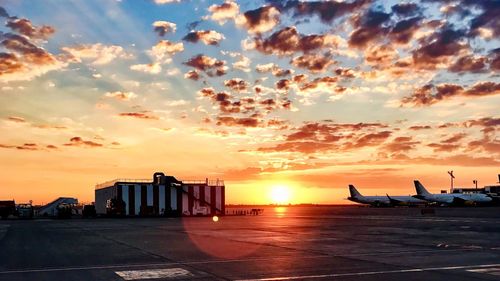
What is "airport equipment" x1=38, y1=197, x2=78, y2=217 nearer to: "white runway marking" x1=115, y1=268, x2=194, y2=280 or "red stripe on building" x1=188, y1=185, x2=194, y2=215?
"red stripe on building" x1=188, y1=185, x2=194, y2=215

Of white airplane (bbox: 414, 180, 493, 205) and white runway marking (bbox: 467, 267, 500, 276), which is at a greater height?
white runway marking (bbox: 467, 267, 500, 276)

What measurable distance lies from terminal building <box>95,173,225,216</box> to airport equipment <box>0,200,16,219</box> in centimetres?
1869

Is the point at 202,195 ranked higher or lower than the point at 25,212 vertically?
higher

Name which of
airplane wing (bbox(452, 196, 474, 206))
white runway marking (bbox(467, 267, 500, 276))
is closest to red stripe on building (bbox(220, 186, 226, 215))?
airplane wing (bbox(452, 196, 474, 206))

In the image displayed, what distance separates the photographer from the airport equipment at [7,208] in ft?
334

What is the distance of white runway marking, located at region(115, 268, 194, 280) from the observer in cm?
1653

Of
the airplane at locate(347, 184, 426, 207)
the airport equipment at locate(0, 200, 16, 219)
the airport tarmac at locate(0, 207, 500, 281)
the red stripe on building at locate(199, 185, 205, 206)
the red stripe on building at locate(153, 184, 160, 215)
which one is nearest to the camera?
the airport tarmac at locate(0, 207, 500, 281)

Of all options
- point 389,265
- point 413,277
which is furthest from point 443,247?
point 413,277

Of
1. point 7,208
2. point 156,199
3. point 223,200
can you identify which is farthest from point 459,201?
point 7,208

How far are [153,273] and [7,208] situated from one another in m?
97.7

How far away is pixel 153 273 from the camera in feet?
57.0

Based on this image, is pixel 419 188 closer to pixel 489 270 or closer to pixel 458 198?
pixel 458 198

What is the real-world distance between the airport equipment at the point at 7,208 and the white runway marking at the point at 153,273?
95274 millimetres

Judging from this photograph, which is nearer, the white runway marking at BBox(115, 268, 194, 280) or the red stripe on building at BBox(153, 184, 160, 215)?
the white runway marking at BBox(115, 268, 194, 280)
